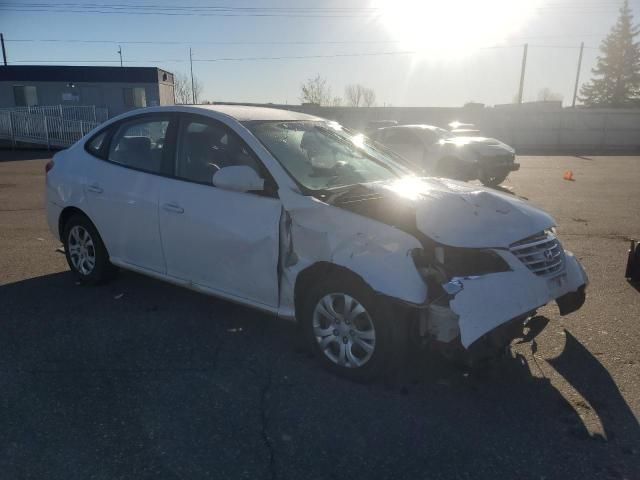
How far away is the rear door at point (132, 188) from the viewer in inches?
178

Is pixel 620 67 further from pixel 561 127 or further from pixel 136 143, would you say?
pixel 136 143

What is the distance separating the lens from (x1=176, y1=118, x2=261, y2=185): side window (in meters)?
4.13

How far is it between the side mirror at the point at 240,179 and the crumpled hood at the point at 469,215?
32.6 inches

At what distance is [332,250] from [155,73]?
32.9 meters

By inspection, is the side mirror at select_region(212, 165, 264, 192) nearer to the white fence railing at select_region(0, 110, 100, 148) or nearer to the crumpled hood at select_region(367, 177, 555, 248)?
the crumpled hood at select_region(367, 177, 555, 248)

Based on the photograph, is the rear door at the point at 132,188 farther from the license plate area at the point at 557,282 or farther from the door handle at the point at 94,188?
the license plate area at the point at 557,282

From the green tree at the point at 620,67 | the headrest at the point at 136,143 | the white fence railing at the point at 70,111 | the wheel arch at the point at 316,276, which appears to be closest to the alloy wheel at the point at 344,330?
the wheel arch at the point at 316,276

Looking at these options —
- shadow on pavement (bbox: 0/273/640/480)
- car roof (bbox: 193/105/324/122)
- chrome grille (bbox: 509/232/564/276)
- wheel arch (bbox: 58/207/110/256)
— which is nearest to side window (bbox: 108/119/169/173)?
car roof (bbox: 193/105/324/122)

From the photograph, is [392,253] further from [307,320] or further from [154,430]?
[154,430]

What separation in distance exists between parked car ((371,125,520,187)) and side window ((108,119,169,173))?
950 centimetres

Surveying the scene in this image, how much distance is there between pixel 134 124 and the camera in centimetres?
496

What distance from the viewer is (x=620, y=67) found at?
190 ft

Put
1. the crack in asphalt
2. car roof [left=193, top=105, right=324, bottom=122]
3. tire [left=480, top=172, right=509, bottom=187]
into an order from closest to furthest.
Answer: the crack in asphalt → car roof [left=193, top=105, right=324, bottom=122] → tire [left=480, top=172, right=509, bottom=187]

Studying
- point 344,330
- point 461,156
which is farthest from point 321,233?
point 461,156
